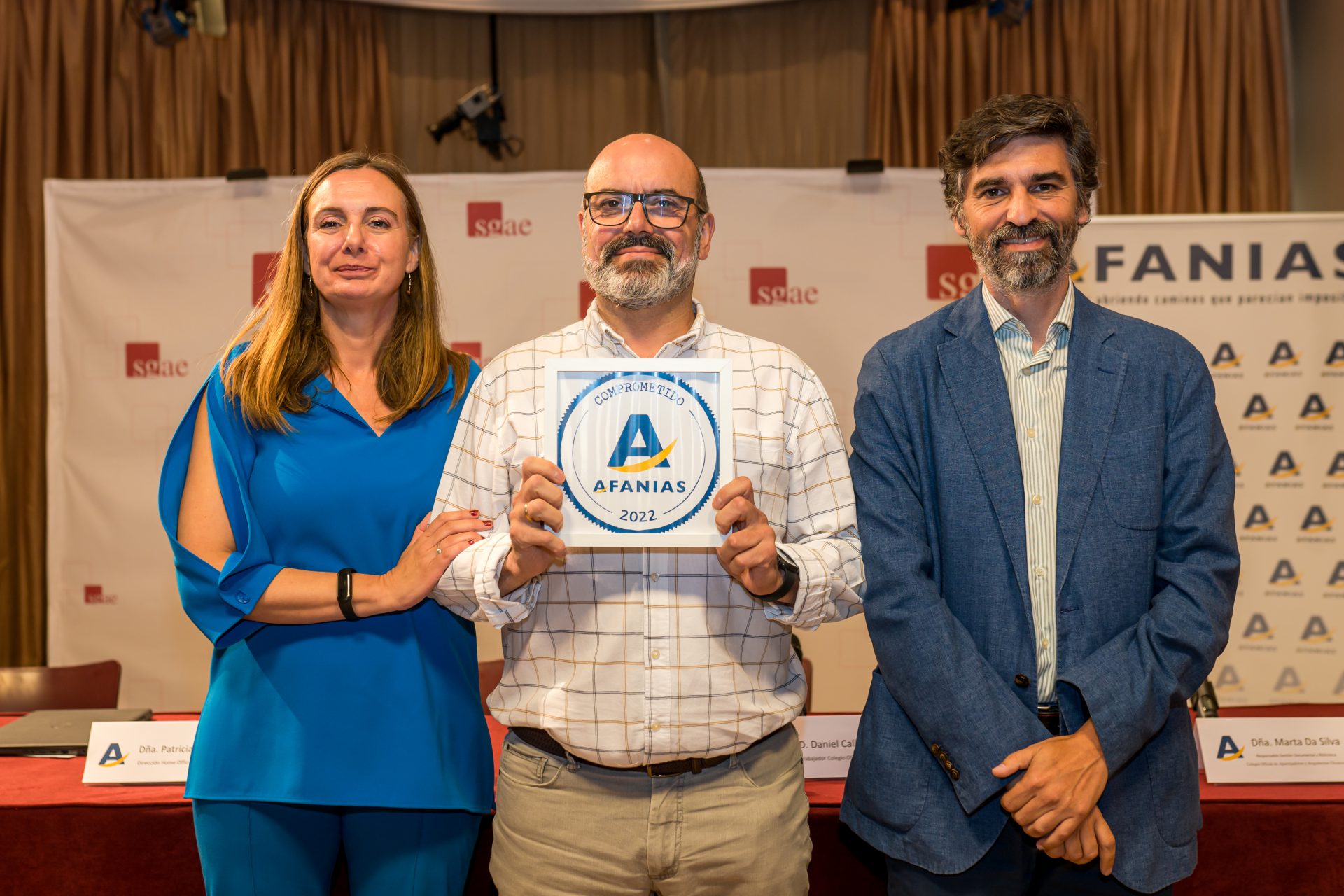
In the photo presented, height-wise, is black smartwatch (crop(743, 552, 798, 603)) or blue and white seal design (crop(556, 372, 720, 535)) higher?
blue and white seal design (crop(556, 372, 720, 535))

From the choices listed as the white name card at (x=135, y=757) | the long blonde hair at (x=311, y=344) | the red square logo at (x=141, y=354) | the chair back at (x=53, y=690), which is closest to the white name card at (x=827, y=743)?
the long blonde hair at (x=311, y=344)

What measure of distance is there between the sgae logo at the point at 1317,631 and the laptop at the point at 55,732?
4.28 metres

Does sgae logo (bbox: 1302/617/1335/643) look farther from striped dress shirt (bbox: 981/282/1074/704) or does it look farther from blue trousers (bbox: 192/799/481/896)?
blue trousers (bbox: 192/799/481/896)

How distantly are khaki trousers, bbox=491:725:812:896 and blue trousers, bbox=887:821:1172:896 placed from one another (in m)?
0.20

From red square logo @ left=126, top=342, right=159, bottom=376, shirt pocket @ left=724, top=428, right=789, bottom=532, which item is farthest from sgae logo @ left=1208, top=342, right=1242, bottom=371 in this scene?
red square logo @ left=126, top=342, right=159, bottom=376

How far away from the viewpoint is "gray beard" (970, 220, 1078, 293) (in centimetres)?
188

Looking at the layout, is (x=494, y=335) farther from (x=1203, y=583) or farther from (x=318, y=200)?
(x=1203, y=583)

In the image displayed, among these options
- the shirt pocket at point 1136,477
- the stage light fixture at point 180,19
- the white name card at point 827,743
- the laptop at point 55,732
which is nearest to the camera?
the shirt pocket at point 1136,477

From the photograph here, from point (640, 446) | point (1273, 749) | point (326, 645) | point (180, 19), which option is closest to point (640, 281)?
point (640, 446)

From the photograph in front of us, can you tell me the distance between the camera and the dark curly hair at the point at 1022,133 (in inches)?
75.0

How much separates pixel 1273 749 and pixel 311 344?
2131 mm

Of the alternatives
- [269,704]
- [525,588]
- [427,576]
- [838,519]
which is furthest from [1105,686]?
[269,704]

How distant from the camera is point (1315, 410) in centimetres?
440

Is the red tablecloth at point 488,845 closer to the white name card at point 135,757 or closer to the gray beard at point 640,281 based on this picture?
the white name card at point 135,757
